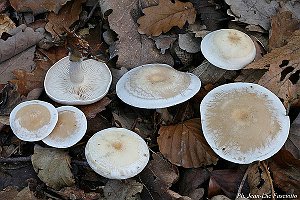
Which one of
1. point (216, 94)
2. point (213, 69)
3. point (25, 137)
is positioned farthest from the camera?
point (213, 69)

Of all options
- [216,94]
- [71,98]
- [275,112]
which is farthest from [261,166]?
[71,98]

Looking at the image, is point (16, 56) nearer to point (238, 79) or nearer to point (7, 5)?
point (7, 5)

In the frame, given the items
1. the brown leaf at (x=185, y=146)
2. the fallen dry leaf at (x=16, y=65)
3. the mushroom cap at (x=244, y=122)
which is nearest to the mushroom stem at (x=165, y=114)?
the brown leaf at (x=185, y=146)

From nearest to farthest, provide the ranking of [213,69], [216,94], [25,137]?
[25,137]
[216,94]
[213,69]

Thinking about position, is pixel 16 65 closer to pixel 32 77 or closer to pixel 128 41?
pixel 32 77

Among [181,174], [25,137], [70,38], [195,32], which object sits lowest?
[181,174]

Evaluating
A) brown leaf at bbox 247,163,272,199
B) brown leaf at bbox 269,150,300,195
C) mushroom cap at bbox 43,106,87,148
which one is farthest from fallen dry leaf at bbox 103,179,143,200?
brown leaf at bbox 269,150,300,195
